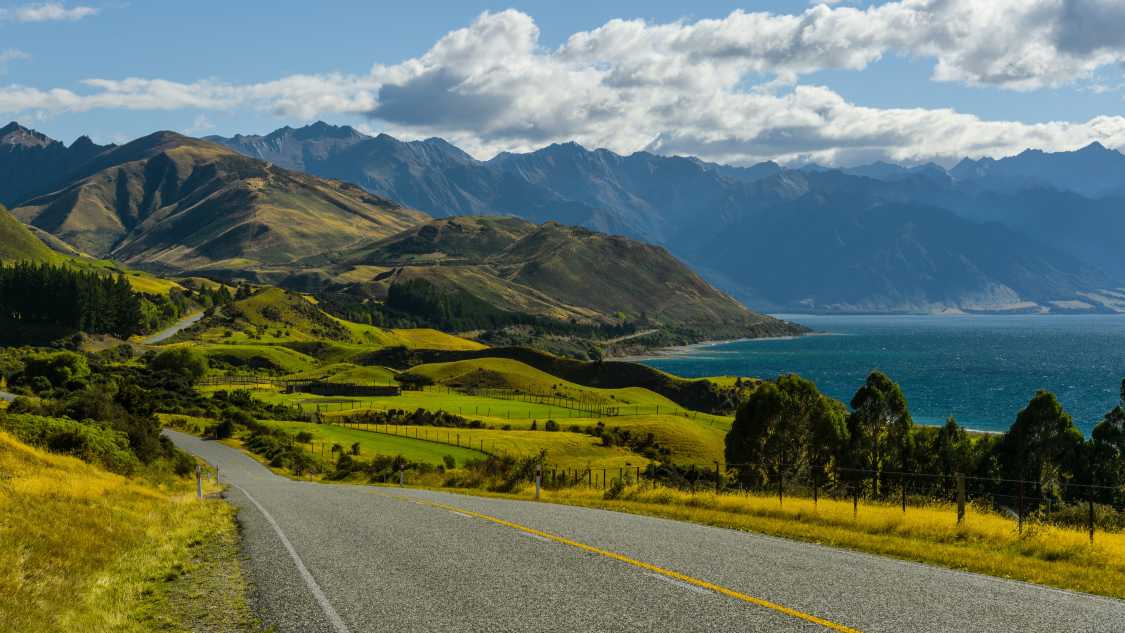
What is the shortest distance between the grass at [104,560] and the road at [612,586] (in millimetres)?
1018

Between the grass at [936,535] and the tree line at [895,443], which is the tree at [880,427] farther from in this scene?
the grass at [936,535]

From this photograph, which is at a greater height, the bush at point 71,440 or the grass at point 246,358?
the grass at point 246,358

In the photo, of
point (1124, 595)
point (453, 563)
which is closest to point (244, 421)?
point (453, 563)

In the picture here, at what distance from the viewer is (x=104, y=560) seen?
712 inches

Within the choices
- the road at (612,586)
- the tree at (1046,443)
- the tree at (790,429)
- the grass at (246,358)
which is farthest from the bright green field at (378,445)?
the grass at (246,358)

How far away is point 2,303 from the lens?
646 feet

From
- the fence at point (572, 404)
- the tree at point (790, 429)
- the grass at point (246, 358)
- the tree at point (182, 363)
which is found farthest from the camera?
the grass at point (246, 358)

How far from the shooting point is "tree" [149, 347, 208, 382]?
517 ft

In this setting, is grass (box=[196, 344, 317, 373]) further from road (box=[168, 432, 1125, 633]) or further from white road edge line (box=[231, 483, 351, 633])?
road (box=[168, 432, 1125, 633])

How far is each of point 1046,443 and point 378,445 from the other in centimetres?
6585

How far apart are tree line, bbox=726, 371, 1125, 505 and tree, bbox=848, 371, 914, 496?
0.09m

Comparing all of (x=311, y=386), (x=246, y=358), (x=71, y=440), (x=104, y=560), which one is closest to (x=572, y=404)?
(x=311, y=386)

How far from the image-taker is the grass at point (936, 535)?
17.2 meters

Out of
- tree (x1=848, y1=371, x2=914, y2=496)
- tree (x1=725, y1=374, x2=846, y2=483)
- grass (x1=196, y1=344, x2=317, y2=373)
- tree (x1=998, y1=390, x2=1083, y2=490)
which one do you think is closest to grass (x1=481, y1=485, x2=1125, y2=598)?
tree (x1=998, y1=390, x2=1083, y2=490)
